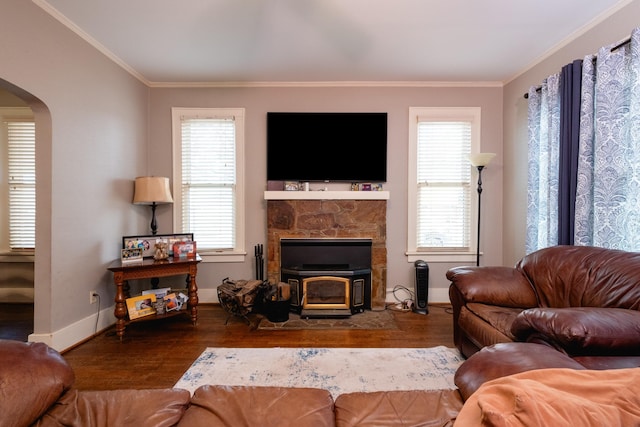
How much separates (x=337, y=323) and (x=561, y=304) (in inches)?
78.0

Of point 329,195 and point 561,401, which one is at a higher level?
point 329,195

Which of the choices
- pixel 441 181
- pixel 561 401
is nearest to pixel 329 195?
pixel 441 181

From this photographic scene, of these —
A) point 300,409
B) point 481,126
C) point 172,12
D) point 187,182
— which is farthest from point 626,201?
point 187,182

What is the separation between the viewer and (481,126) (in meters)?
3.86

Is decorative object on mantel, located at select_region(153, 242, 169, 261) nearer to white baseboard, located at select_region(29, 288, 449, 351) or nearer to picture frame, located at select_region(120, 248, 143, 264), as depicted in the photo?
picture frame, located at select_region(120, 248, 143, 264)

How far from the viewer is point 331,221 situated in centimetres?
379

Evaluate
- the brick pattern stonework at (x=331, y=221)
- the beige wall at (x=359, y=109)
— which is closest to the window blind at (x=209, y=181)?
the beige wall at (x=359, y=109)

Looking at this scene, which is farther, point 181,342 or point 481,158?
point 481,158

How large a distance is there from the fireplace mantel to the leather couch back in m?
1.70

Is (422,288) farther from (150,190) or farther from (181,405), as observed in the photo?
(150,190)

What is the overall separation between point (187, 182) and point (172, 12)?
6.46 feet

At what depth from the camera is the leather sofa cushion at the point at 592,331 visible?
140 centimetres

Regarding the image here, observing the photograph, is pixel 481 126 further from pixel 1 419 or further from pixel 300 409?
pixel 1 419

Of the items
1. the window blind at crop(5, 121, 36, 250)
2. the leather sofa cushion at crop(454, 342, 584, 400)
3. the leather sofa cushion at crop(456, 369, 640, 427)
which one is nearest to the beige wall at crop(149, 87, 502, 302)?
the window blind at crop(5, 121, 36, 250)
